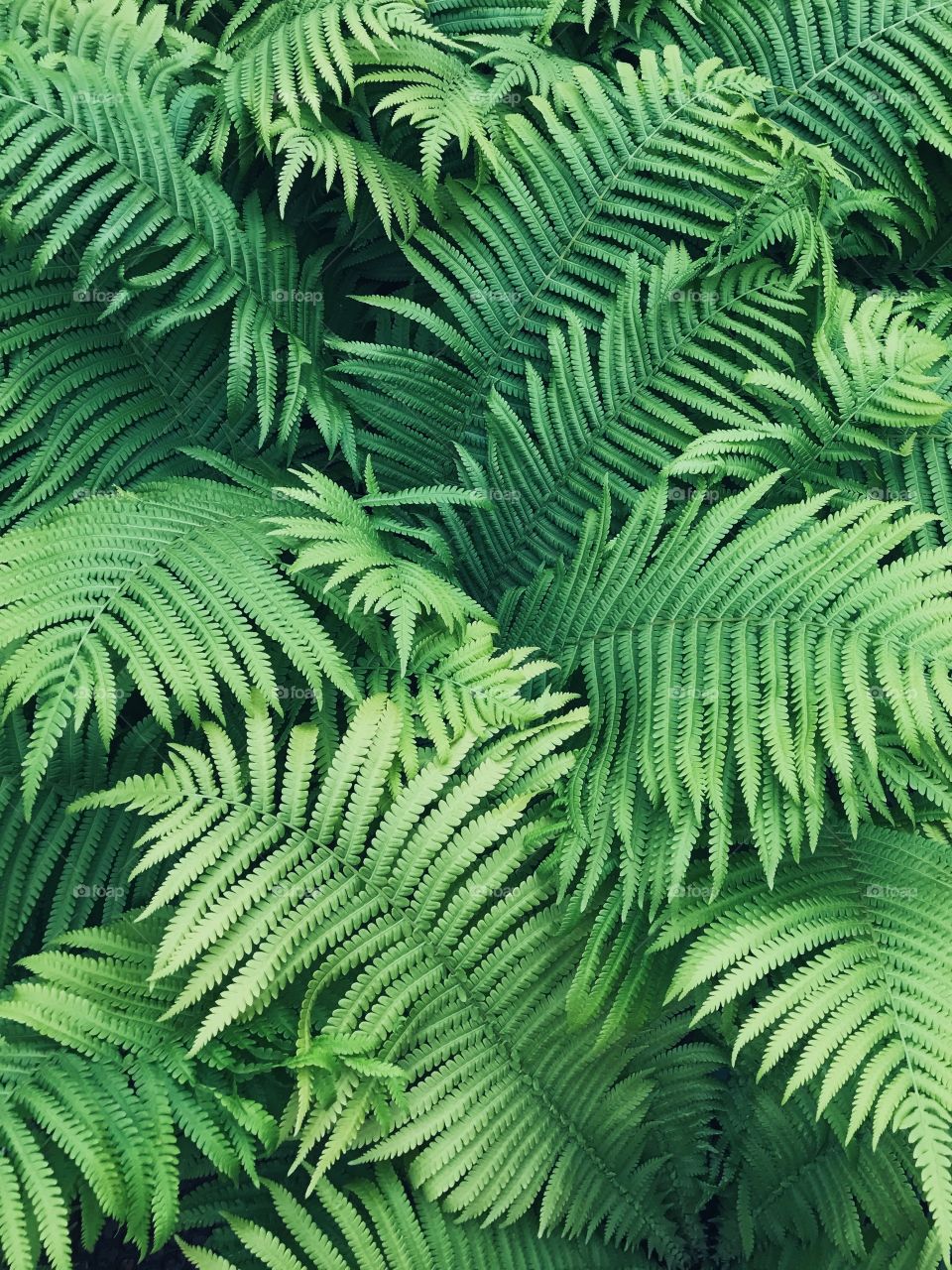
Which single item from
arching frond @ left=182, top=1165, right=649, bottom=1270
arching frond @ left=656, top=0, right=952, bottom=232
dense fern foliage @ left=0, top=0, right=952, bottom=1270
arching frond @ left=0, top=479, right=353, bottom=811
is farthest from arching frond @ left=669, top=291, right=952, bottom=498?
arching frond @ left=182, top=1165, right=649, bottom=1270

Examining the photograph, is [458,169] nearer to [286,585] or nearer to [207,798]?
[286,585]

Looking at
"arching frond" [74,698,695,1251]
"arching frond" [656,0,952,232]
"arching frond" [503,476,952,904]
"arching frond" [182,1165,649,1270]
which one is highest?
"arching frond" [656,0,952,232]

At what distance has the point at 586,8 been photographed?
1902 millimetres

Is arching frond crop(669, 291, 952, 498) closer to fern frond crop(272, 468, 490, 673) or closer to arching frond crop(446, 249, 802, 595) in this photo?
arching frond crop(446, 249, 802, 595)

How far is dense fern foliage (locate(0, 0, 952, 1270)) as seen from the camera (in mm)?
1432

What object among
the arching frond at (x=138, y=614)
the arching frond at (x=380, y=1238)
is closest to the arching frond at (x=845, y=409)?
the arching frond at (x=138, y=614)

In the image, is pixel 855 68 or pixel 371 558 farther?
pixel 855 68

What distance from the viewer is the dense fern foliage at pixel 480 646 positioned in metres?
1.43

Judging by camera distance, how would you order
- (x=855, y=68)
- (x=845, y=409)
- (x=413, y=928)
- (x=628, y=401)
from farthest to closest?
1. (x=855, y=68)
2. (x=628, y=401)
3. (x=845, y=409)
4. (x=413, y=928)

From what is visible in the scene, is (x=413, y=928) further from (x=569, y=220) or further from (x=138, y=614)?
(x=569, y=220)

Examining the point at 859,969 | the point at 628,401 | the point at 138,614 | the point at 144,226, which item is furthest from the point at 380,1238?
the point at 144,226

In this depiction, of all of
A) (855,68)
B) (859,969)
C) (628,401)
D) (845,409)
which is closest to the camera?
(859,969)

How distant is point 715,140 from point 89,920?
6.16 feet

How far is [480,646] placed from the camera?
63.9 inches
